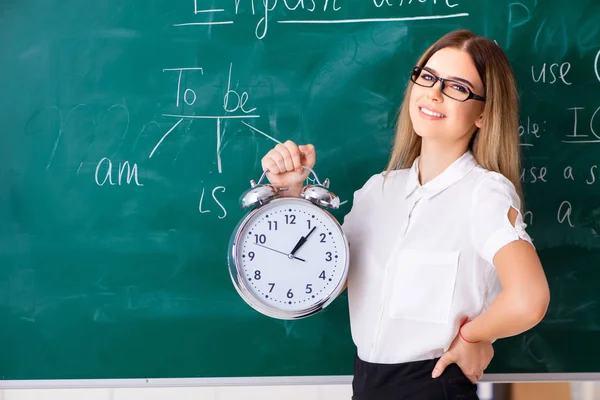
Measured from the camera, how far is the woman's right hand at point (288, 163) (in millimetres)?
1616

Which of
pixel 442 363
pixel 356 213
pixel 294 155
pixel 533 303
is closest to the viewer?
pixel 533 303

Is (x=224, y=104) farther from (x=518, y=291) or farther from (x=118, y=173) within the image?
(x=518, y=291)

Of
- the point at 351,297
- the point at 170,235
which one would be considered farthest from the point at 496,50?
the point at 170,235

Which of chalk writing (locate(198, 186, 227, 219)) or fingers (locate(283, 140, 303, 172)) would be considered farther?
chalk writing (locate(198, 186, 227, 219))

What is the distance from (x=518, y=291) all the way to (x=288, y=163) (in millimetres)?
635

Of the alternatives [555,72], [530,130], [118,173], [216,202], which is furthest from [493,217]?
[118,173]

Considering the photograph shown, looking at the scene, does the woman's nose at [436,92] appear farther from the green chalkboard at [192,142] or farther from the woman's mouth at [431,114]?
the green chalkboard at [192,142]

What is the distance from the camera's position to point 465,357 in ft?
4.92

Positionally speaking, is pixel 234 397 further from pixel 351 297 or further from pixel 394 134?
pixel 394 134

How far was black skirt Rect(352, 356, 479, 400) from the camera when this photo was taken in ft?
4.97

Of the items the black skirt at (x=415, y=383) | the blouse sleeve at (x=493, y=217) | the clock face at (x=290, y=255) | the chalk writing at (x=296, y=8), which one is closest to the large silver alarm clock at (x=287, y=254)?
the clock face at (x=290, y=255)

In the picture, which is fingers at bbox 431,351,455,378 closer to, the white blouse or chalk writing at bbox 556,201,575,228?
the white blouse

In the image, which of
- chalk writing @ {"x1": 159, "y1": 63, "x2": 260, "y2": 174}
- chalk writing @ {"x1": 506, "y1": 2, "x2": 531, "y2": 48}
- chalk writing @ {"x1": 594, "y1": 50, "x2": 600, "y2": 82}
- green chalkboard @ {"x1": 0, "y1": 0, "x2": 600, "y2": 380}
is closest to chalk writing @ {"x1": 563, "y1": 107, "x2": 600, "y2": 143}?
green chalkboard @ {"x1": 0, "y1": 0, "x2": 600, "y2": 380}

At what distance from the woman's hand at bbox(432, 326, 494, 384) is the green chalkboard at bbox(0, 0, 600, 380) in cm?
55
